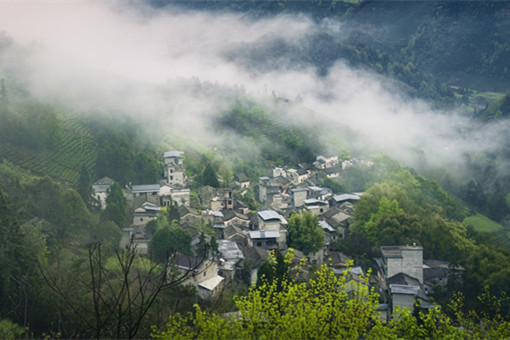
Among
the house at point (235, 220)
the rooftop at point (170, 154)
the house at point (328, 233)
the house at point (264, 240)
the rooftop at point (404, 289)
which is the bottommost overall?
the rooftop at point (404, 289)

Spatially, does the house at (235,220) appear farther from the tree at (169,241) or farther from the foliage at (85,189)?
the foliage at (85,189)

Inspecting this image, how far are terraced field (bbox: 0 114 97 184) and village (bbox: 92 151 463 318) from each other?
3390 mm

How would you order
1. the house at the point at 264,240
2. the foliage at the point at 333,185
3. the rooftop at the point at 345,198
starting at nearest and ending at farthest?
the house at the point at 264,240, the rooftop at the point at 345,198, the foliage at the point at 333,185

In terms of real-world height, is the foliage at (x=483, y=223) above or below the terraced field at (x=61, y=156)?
below

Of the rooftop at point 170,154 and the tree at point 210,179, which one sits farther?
the rooftop at point 170,154

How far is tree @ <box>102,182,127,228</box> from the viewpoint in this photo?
22.9 metres

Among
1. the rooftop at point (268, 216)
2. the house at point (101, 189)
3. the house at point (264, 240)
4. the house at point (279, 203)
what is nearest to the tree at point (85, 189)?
the house at point (101, 189)

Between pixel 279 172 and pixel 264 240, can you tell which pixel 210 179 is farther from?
pixel 264 240

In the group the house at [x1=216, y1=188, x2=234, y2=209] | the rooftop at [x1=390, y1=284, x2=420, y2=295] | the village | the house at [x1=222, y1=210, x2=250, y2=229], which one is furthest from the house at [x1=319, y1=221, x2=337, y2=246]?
the rooftop at [x1=390, y1=284, x2=420, y2=295]

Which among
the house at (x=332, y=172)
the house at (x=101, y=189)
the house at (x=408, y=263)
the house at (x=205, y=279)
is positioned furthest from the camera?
the house at (x=332, y=172)

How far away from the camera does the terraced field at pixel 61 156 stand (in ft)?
93.5

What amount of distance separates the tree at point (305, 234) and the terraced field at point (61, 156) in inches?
505

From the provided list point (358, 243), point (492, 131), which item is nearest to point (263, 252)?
point (358, 243)

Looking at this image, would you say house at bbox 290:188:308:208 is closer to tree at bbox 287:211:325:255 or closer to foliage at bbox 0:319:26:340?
tree at bbox 287:211:325:255
